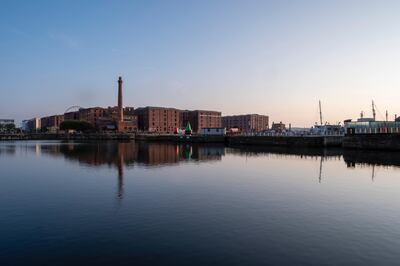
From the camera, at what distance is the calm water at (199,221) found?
13.4m

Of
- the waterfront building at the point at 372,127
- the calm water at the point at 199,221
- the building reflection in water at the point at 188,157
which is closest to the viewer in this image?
the calm water at the point at 199,221

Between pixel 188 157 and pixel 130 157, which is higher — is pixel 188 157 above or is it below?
below

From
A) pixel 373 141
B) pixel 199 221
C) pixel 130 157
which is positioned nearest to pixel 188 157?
pixel 130 157

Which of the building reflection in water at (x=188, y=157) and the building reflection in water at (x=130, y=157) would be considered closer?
the building reflection in water at (x=188, y=157)

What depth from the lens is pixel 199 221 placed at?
18.6 m

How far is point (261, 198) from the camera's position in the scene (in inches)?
974

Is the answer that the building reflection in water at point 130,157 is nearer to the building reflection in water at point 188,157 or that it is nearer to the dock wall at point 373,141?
the building reflection in water at point 188,157

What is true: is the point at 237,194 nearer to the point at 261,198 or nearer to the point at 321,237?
the point at 261,198

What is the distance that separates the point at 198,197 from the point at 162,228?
8.29 metres

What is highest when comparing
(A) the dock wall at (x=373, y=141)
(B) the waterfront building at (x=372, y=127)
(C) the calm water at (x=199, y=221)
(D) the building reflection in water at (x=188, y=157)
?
(B) the waterfront building at (x=372, y=127)

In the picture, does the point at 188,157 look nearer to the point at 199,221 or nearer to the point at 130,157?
the point at 130,157

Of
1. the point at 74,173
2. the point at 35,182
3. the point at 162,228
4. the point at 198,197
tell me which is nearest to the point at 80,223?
the point at 162,228

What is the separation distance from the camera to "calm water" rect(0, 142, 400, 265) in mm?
13445

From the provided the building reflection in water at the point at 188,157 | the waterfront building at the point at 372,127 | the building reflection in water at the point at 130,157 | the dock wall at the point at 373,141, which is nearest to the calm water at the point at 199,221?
the building reflection in water at the point at 188,157
